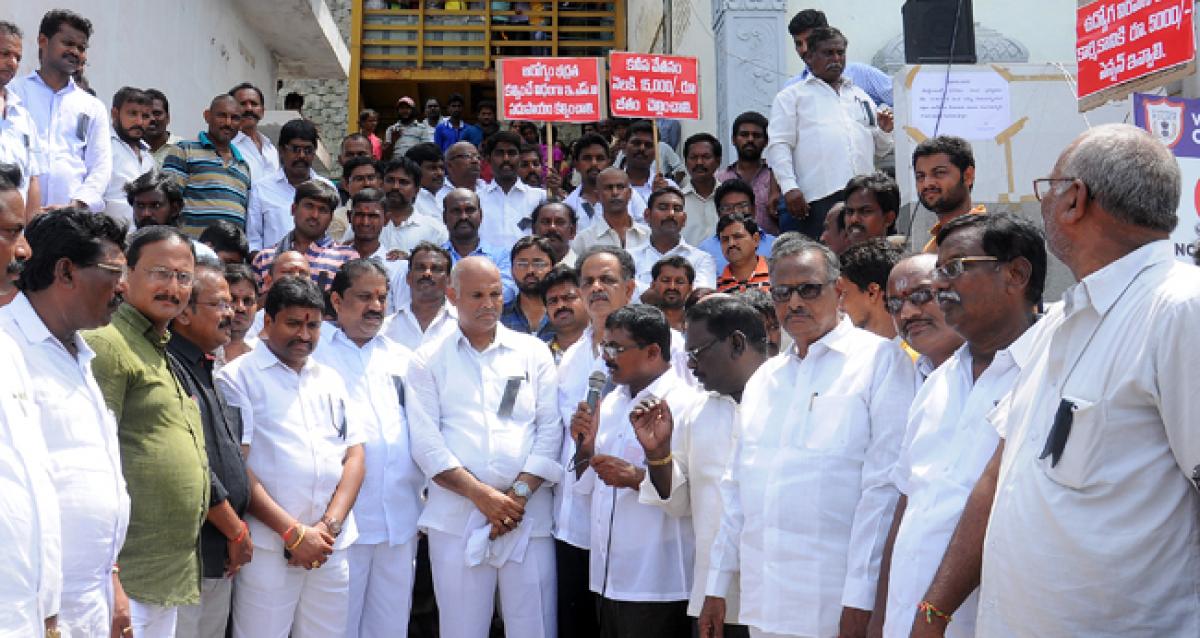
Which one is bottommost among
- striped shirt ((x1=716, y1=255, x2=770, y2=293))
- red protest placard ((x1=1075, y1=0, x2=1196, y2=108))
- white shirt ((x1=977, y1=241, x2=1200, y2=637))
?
white shirt ((x1=977, y1=241, x2=1200, y2=637))

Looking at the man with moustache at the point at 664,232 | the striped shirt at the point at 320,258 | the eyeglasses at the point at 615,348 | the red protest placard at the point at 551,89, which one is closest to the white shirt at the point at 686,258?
the man with moustache at the point at 664,232

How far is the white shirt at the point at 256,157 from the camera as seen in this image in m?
8.75

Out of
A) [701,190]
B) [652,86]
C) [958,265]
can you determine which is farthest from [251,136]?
[958,265]

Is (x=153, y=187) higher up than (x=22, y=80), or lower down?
lower down

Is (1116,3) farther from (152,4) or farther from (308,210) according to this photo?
(152,4)

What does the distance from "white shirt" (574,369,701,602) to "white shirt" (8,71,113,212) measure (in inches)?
163

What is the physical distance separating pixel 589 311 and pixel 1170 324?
12.2 feet

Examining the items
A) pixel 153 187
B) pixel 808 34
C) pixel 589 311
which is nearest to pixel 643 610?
pixel 589 311

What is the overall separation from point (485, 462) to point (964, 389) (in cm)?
260

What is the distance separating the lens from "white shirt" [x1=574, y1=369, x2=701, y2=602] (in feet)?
14.8

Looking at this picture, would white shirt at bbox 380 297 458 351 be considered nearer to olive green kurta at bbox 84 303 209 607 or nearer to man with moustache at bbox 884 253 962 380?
olive green kurta at bbox 84 303 209 607

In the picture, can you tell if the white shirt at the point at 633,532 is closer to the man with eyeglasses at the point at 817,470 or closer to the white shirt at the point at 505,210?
the man with eyeglasses at the point at 817,470

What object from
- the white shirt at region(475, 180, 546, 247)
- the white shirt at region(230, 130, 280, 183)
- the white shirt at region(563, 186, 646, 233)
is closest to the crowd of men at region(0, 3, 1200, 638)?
the white shirt at region(230, 130, 280, 183)

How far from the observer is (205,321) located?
14.4 feet
